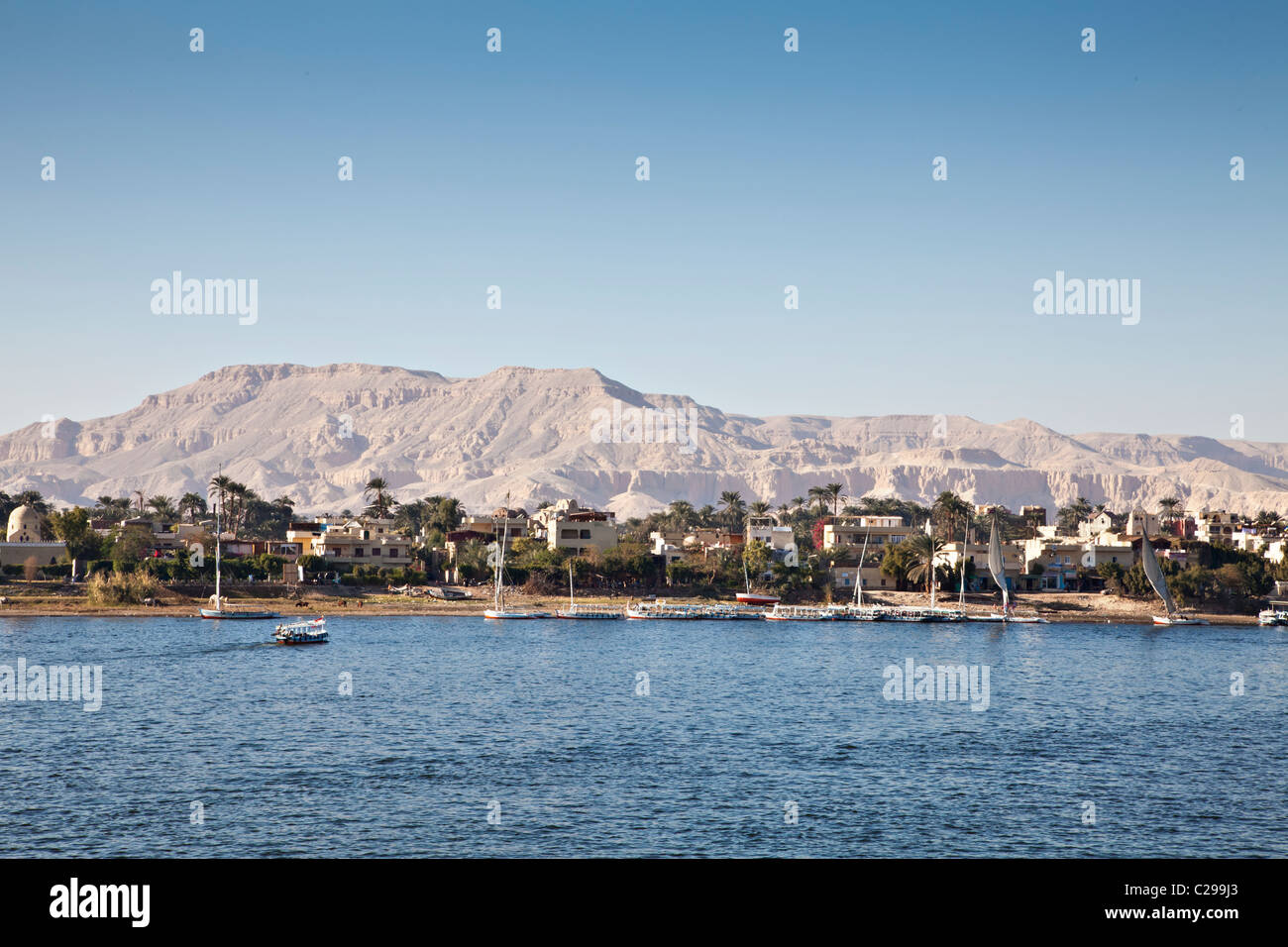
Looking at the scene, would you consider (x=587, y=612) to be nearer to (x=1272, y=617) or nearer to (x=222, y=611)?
(x=222, y=611)

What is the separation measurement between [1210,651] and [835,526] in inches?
2978

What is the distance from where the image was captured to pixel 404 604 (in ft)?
458

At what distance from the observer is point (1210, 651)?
114375 millimetres

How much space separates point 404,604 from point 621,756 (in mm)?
90198

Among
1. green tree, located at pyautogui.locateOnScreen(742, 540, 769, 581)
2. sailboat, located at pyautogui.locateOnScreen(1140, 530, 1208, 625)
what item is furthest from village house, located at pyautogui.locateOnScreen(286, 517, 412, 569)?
sailboat, located at pyautogui.locateOnScreen(1140, 530, 1208, 625)

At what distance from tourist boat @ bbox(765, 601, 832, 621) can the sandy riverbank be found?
1405 cm

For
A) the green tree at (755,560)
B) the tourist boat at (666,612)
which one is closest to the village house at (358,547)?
the tourist boat at (666,612)

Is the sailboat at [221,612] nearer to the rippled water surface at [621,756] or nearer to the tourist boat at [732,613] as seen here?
the rippled water surface at [621,756]

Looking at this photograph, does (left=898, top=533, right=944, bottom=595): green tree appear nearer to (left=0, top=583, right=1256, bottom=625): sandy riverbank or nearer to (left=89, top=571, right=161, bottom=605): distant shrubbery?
(left=0, top=583, right=1256, bottom=625): sandy riverbank

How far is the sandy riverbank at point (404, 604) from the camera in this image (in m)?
129
